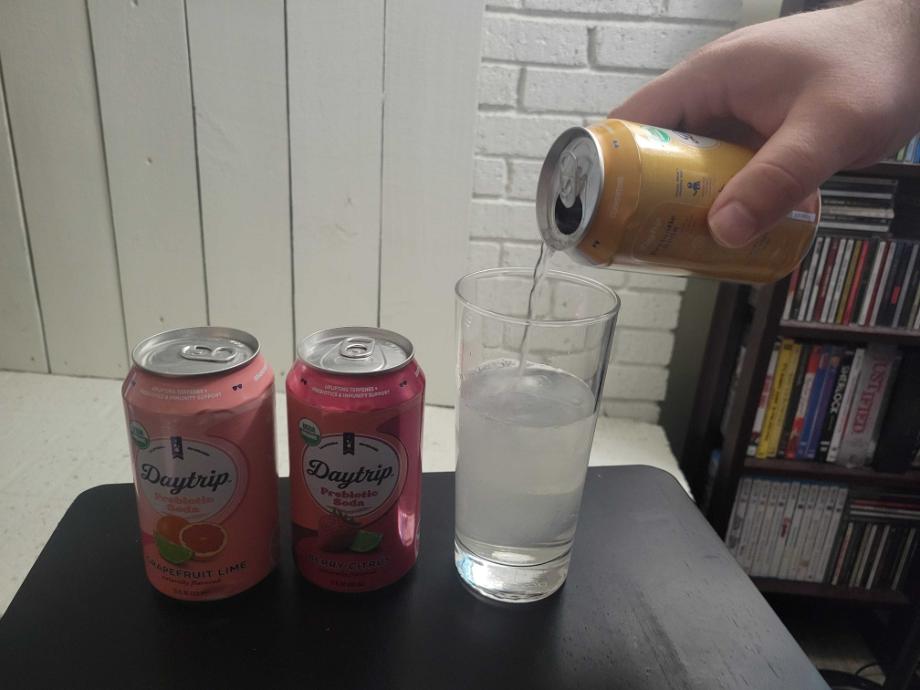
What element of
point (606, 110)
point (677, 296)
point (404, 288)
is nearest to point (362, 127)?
point (404, 288)

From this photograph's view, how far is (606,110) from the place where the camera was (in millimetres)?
1312

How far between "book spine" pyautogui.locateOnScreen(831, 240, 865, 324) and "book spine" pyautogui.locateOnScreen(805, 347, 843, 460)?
Answer: 8cm

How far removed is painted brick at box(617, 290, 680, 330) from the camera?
55.8 inches

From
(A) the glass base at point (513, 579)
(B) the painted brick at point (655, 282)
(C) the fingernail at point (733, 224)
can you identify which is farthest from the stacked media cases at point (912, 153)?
(A) the glass base at point (513, 579)

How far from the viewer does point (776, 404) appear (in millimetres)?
1351

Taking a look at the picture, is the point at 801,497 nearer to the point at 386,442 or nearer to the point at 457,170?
the point at 457,170

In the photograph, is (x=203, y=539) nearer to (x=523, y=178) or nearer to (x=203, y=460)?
(x=203, y=460)

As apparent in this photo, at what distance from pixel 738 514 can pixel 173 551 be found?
118 cm

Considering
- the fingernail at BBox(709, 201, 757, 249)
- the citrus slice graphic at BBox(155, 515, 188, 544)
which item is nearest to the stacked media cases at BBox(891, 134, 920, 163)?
the fingernail at BBox(709, 201, 757, 249)

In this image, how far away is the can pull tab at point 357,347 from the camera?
23.0 inches

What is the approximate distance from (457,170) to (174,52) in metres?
0.54

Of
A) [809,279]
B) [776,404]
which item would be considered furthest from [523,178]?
[776,404]

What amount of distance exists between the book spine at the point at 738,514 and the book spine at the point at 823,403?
4.9 inches

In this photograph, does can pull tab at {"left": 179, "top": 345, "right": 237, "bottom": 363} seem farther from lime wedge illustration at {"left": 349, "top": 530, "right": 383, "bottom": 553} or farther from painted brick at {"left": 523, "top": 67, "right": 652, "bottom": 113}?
painted brick at {"left": 523, "top": 67, "right": 652, "bottom": 113}
